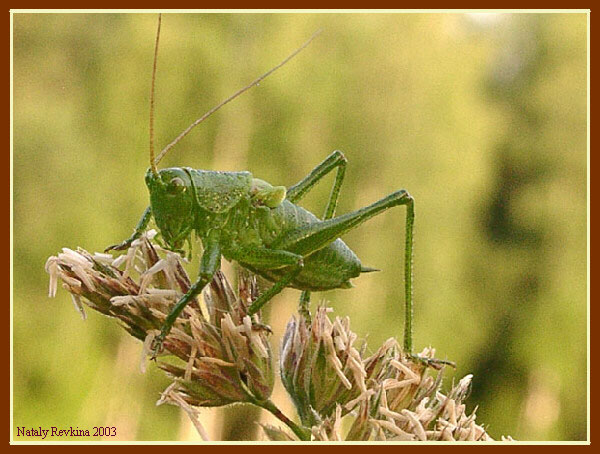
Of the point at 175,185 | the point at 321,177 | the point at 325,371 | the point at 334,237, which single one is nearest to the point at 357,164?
the point at 321,177

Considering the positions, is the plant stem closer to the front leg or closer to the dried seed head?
the dried seed head

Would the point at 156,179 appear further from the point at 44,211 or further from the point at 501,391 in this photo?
the point at 501,391

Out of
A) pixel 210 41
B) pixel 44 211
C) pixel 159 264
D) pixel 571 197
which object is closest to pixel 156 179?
pixel 159 264

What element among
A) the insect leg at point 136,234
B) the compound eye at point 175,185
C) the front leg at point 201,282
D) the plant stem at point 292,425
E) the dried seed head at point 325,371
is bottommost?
the plant stem at point 292,425

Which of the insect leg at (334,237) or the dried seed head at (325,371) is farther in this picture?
the insect leg at (334,237)

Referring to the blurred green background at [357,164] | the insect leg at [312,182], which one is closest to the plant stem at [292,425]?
the insect leg at [312,182]

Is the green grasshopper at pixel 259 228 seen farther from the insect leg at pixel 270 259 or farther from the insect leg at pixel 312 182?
the insect leg at pixel 312 182
